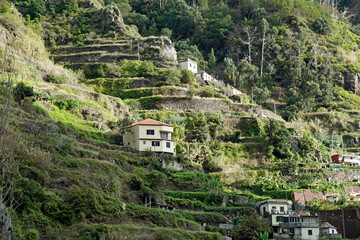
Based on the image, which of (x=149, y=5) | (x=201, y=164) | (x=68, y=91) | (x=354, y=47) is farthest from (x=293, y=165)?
(x=149, y=5)

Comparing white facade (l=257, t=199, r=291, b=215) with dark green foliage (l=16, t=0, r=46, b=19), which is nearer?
white facade (l=257, t=199, r=291, b=215)

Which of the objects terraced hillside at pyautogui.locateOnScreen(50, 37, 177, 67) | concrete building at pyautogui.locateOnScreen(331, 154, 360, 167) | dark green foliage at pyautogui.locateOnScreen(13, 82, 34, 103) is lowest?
concrete building at pyautogui.locateOnScreen(331, 154, 360, 167)

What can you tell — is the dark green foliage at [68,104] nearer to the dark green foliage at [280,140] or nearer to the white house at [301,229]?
the dark green foliage at [280,140]

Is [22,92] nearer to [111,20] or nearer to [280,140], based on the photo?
[280,140]

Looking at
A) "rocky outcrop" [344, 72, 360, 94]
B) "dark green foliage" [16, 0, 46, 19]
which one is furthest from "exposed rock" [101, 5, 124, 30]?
"rocky outcrop" [344, 72, 360, 94]

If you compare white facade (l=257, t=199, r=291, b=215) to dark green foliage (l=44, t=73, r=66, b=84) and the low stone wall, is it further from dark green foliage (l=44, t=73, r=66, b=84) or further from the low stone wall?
dark green foliage (l=44, t=73, r=66, b=84)

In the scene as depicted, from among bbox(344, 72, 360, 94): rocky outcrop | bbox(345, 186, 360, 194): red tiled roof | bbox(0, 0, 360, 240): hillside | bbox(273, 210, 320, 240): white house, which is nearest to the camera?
bbox(0, 0, 360, 240): hillside

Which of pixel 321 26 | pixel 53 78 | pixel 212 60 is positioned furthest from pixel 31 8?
pixel 321 26

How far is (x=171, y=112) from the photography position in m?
64.2

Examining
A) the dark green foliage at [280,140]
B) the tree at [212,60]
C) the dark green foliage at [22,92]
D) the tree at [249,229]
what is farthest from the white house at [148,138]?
the tree at [212,60]

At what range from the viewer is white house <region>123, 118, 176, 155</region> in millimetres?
52031

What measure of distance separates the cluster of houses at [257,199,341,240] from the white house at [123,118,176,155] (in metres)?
11.0

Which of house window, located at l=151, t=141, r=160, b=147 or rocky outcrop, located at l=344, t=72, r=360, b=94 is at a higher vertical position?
rocky outcrop, located at l=344, t=72, r=360, b=94

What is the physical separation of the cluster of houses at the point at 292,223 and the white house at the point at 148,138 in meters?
11.0
